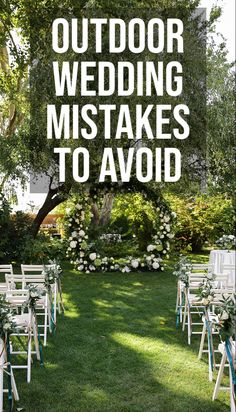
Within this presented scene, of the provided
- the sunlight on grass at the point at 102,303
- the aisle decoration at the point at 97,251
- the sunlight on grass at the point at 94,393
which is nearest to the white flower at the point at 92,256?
the aisle decoration at the point at 97,251

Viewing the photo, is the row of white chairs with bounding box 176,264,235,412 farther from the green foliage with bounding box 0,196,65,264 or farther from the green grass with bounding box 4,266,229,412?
the green foliage with bounding box 0,196,65,264

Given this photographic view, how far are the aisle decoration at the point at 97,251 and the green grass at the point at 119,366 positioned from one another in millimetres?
3413

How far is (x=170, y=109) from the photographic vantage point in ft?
38.8

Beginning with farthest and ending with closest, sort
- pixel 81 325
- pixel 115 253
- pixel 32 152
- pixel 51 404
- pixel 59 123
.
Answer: pixel 115 253
pixel 32 152
pixel 59 123
pixel 81 325
pixel 51 404

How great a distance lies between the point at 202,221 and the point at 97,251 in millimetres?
5384

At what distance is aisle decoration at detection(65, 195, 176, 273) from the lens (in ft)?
43.2

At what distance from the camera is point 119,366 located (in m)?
5.94

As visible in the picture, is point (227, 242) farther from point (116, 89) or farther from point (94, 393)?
point (94, 393)

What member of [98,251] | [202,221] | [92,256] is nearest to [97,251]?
[98,251]

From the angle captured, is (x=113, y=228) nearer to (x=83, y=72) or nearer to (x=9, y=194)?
(x=9, y=194)

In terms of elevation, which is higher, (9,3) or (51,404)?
(9,3)

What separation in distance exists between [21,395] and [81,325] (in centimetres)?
286

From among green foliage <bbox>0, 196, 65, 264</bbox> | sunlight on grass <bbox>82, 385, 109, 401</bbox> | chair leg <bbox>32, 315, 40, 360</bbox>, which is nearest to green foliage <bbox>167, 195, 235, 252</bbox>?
green foliage <bbox>0, 196, 65, 264</bbox>

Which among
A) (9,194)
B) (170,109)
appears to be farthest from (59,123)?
(9,194)
